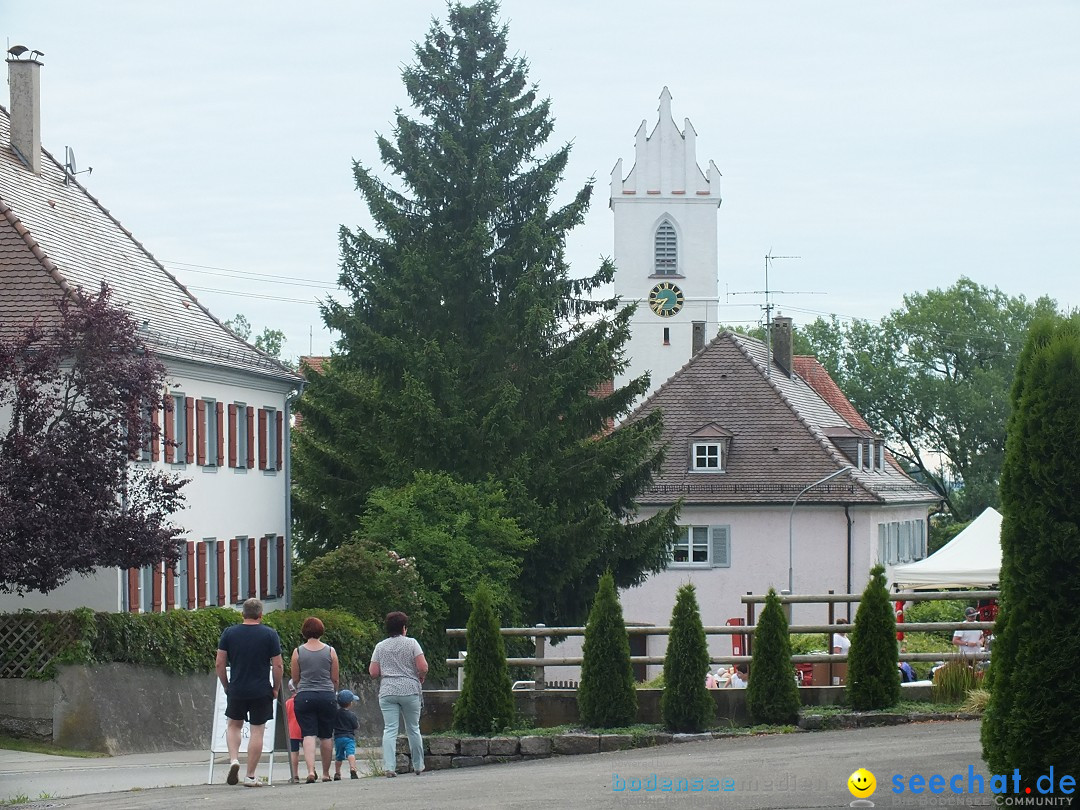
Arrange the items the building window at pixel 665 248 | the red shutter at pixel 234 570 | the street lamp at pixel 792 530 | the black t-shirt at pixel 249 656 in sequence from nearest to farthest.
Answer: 1. the black t-shirt at pixel 249 656
2. the red shutter at pixel 234 570
3. the street lamp at pixel 792 530
4. the building window at pixel 665 248

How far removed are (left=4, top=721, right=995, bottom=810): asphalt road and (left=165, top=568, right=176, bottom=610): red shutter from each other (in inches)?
676

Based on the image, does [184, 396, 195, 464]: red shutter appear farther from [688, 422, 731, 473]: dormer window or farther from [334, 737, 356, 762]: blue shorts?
[688, 422, 731, 473]: dormer window

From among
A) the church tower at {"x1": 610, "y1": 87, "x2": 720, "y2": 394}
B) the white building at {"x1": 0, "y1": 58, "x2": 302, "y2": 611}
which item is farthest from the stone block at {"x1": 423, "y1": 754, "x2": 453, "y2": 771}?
the church tower at {"x1": 610, "y1": 87, "x2": 720, "y2": 394}

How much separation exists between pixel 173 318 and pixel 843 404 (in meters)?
43.5

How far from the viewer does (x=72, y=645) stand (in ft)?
78.2

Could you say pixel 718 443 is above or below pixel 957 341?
below

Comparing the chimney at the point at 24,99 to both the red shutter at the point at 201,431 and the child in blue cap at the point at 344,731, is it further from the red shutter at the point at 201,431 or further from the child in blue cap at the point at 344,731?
the child in blue cap at the point at 344,731

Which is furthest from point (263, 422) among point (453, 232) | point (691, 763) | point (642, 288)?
point (642, 288)

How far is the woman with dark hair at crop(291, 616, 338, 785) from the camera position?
54.3ft

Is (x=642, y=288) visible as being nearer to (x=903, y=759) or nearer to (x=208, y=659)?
(x=208, y=659)

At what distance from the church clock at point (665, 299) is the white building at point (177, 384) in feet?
166

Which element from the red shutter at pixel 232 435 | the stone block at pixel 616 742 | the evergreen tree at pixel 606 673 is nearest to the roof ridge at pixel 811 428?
the red shutter at pixel 232 435

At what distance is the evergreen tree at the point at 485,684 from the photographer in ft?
66.6

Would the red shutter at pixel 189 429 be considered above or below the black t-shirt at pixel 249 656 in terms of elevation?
above
